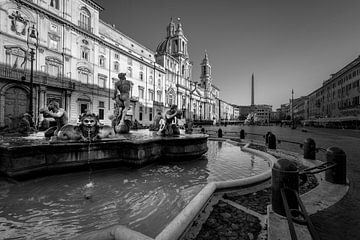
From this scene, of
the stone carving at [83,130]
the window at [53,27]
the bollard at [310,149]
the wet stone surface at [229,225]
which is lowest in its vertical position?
the wet stone surface at [229,225]

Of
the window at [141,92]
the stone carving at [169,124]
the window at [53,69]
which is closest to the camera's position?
the stone carving at [169,124]

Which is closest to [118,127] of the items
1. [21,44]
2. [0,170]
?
[0,170]

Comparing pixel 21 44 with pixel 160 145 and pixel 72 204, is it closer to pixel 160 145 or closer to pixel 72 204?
pixel 160 145

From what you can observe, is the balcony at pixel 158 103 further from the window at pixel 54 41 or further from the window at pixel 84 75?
the window at pixel 54 41

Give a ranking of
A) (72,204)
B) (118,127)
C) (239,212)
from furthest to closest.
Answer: (118,127), (72,204), (239,212)

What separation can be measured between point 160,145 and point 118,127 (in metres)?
3.63

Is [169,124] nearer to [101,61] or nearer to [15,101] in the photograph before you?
[15,101]

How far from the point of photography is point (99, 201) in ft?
10.5

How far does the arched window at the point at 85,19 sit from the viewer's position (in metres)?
27.3

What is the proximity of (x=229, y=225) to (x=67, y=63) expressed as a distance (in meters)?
30.0

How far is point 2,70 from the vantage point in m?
18.3

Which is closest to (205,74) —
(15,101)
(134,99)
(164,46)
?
(164,46)

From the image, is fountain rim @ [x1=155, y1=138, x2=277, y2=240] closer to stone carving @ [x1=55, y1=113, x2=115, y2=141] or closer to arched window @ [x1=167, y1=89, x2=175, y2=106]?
stone carving @ [x1=55, y1=113, x2=115, y2=141]

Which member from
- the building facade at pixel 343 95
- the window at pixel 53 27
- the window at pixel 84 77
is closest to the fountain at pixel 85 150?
the window at pixel 53 27
